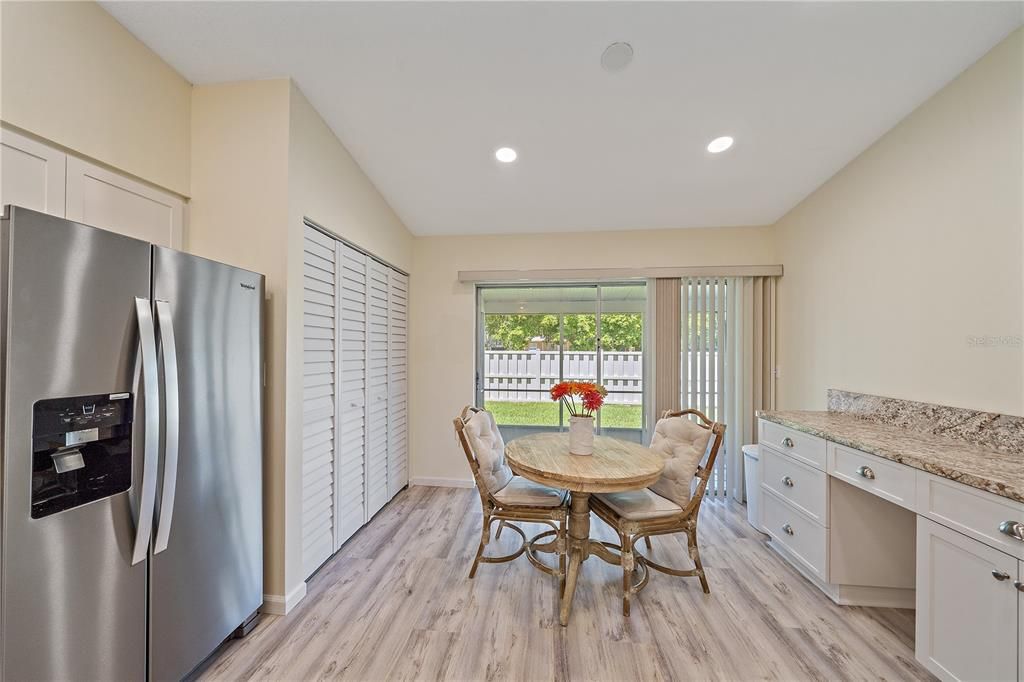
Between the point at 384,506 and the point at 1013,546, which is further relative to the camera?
the point at 384,506

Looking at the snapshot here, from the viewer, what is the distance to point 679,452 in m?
2.18

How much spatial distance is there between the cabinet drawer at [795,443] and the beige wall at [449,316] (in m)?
1.83

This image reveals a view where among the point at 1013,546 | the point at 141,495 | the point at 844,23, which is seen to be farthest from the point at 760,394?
the point at 141,495

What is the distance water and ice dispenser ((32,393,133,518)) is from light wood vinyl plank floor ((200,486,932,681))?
3.23 feet

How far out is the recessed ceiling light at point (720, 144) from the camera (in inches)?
91.7

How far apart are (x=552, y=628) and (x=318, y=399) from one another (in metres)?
1.73

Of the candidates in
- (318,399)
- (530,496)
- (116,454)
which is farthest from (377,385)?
(116,454)

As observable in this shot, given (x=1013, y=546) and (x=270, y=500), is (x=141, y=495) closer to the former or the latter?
(x=270, y=500)

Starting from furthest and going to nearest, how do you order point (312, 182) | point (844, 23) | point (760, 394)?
Result: point (760, 394), point (312, 182), point (844, 23)

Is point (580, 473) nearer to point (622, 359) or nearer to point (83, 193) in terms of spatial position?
point (622, 359)

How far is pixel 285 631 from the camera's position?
5.74ft

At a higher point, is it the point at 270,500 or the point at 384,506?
the point at 270,500

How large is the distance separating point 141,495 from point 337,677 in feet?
3.37

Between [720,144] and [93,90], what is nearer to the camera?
[93,90]
